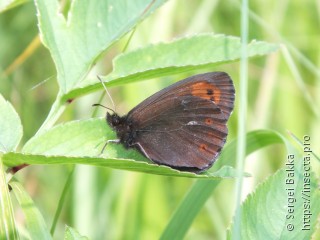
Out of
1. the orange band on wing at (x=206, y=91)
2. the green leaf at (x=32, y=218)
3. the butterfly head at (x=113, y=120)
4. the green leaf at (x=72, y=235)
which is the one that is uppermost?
the orange band on wing at (x=206, y=91)

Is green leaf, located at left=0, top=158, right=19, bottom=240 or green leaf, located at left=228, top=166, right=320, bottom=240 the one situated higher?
green leaf, located at left=228, top=166, right=320, bottom=240

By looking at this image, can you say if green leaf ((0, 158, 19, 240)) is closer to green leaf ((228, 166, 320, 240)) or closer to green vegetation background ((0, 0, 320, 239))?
green leaf ((228, 166, 320, 240))

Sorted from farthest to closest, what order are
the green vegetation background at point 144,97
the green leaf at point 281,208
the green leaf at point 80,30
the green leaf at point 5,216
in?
1. the green vegetation background at point 144,97
2. the green leaf at point 80,30
3. the green leaf at point 281,208
4. the green leaf at point 5,216

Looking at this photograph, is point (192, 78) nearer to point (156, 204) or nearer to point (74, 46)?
point (74, 46)

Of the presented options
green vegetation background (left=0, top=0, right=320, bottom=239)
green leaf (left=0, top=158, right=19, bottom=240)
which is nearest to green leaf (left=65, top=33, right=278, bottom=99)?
green leaf (left=0, top=158, right=19, bottom=240)

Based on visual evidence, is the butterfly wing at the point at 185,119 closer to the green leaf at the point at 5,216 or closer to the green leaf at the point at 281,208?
the green leaf at the point at 281,208

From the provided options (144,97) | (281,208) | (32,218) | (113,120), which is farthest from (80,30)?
Result: (144,97)

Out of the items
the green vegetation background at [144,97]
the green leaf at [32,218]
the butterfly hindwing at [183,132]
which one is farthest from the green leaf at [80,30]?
A: the green vegetation background at [144,97]
